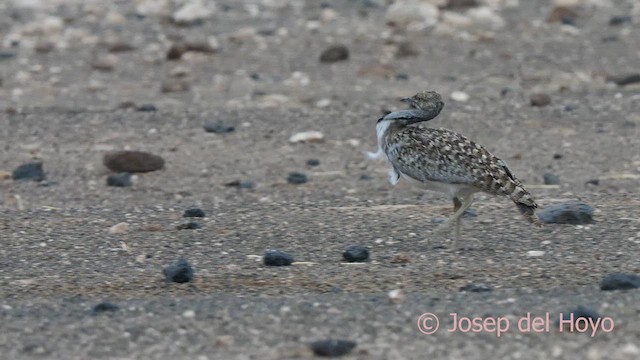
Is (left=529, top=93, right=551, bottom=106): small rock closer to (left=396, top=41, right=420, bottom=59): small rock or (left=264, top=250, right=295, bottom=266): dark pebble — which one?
(left=396, top=41, right=420, bottom=59): small rock

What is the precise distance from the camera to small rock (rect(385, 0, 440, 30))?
16719 mm

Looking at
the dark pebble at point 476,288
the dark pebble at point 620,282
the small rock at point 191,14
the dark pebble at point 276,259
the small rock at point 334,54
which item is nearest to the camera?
the dark pebble at point 620,282

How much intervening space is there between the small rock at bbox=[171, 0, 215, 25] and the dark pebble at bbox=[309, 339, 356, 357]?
12459 millimetres

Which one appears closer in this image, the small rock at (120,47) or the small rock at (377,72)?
the small rock at (377,72)

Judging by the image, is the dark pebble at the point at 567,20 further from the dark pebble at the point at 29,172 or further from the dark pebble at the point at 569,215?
the dark pebble at the point at 569,215

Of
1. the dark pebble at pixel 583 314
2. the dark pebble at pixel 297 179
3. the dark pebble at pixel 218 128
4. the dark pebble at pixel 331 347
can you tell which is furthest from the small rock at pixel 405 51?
the dark pebble at pixel 331 347

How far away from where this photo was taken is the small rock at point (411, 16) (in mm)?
16719

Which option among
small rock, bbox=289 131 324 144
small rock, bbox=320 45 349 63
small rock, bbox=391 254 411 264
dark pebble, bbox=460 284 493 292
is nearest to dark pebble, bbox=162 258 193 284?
small rock, bbox=391 254 411 264

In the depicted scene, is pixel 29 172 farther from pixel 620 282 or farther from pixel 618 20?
pixel 618 20

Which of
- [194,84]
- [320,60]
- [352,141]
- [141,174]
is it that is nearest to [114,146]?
[141,174]

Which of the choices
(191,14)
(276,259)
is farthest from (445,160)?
(191,14)

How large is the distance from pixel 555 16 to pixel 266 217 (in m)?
9.21

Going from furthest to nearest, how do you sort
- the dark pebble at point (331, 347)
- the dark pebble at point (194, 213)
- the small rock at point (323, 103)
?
the small rock at point (323, 103) → the dark pebble at point (194, 213) → the dark pebble at point (331, 347)

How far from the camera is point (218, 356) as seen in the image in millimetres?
5609
